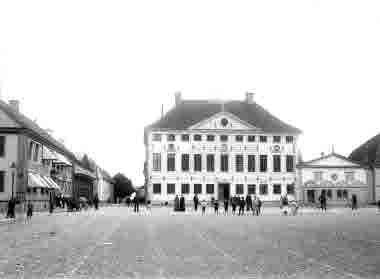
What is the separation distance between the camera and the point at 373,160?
232 feet

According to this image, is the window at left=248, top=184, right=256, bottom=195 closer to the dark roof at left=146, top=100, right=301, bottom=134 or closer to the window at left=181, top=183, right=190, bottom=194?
the dark roof at left=146, top=100, right=301, bottom=134

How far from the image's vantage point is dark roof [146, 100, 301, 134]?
69.3m

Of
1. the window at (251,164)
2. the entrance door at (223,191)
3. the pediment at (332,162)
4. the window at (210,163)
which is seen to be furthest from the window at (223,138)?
the pediment at (332,162)

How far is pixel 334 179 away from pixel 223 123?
14.2 meters

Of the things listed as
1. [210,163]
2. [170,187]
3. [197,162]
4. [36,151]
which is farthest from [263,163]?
[36,151]

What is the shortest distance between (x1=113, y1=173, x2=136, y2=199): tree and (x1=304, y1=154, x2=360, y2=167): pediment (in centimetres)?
8214

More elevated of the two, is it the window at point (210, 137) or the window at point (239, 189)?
the window at point (210, 137)

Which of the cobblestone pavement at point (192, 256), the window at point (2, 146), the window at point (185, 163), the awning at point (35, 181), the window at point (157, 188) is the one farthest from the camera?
the window at point (185, 163)

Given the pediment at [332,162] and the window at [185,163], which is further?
the pediment at [332,162]

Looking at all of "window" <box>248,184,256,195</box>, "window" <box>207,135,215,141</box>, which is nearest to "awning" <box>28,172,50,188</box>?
"window" <box>207,135,215,141</box>

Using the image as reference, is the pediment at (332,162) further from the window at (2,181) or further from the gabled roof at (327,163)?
the window at (2,181)

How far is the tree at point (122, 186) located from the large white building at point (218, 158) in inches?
3100

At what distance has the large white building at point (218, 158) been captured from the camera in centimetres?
6762

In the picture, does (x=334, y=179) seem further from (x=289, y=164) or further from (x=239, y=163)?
(x=239, y=163)
